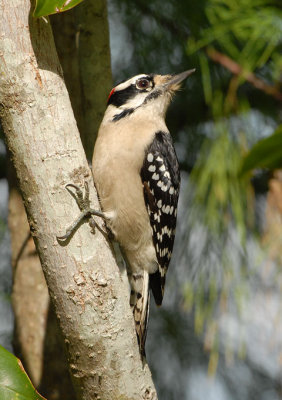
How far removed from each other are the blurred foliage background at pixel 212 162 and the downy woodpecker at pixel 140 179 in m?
0.26

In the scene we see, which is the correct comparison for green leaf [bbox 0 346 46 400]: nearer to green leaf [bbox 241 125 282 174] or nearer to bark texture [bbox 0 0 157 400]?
bark texture [bbox 0 0 157 400]

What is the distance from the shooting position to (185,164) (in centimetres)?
355

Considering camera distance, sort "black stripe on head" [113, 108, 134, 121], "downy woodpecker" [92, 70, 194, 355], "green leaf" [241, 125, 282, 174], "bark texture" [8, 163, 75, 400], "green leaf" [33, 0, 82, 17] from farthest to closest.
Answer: "bark texture" [8, 163, 75, 400] < "black stripe on head" [113, 108, 134, 121] < "downy woodpecker" [92, 70, 194, 355] < "green leaf" [33, 0, 82, 17] < "green leaf" [241, 125, 282, 174]

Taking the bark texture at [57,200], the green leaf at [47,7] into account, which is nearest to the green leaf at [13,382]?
the bark texture at [57,200]

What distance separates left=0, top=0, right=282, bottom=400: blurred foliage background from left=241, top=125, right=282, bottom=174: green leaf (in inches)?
41.7

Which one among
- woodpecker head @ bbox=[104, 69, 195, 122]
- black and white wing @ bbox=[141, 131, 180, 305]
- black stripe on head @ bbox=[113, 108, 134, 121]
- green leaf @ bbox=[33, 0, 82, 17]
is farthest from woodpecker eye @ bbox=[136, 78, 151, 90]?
green leaf @ bbox=[33, 0, 82, 17]

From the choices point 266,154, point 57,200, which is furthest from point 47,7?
point 266,154

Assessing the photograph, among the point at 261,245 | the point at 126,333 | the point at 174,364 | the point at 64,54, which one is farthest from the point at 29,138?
the point at 174,364

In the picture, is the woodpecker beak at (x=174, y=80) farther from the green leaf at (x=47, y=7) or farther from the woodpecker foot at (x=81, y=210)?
the green leaf at (x=47, y=7)

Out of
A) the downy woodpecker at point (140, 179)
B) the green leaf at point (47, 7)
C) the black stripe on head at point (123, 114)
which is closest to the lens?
the green leaf at point (47, 7)

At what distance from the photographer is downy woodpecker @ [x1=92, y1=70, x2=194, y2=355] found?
2.76 m

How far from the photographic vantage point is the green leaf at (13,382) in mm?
1711

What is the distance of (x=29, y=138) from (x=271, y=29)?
1.52 metres

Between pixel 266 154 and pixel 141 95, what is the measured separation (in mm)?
1428
